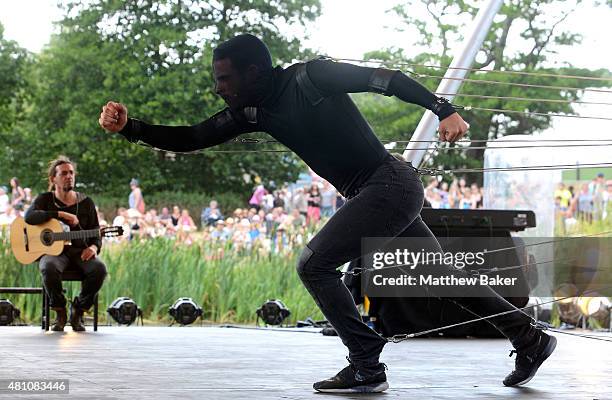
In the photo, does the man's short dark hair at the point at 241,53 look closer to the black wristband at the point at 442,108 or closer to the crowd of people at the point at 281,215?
the black wristband at the point at 442,108

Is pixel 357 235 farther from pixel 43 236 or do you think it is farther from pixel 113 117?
pixel 43 236

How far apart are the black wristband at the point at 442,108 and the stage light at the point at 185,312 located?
685 cm

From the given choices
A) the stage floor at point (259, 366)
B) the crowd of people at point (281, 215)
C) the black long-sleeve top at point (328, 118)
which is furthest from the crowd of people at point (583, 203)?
the black long-sleeve top at point (328, 118)

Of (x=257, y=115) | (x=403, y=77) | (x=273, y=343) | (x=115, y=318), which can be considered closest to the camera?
(x=403, y=77)

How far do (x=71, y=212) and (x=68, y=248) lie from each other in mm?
287

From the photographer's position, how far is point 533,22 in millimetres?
34750

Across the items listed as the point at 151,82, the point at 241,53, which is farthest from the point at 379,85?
the point at 151,82

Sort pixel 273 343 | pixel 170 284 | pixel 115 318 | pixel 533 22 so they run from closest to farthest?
pixel 273 343
pixel 115 318
pixel 170 284
pixel 533 22

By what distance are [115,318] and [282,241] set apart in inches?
126

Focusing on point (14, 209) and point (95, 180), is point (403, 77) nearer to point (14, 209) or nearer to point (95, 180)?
point (14, 209)

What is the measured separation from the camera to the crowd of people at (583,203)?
14.2 m

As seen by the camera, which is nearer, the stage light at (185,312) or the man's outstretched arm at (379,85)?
the man's outstretched arm at (379,85)

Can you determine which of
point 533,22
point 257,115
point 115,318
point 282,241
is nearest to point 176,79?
point 533,22

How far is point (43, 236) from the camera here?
A: 9.77m
